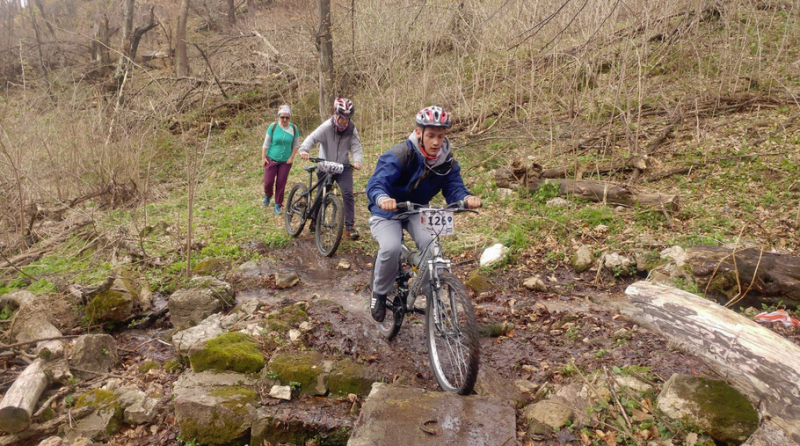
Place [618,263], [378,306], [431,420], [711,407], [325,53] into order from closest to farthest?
[711,407]
[431,420]
[378,306]
[618,263]
[325,53]

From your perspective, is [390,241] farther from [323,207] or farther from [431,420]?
[323,207]

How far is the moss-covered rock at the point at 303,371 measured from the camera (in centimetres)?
375

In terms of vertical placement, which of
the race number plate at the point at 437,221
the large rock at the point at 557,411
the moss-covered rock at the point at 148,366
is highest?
the race number plate at the point at 437,221

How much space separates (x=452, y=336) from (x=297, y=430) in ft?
4.44

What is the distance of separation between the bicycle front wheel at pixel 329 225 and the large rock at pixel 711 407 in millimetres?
4612

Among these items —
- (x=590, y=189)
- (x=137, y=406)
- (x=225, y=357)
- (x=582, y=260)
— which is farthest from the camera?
(x=590, y=189)

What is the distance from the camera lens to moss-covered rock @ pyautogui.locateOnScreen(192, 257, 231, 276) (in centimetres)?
641

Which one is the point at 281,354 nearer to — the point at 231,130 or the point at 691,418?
the point at 691,418

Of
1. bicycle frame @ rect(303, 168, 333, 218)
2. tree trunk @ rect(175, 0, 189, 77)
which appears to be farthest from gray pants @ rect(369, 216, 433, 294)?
tree trunk @ rect(175, 0, 189, 77)

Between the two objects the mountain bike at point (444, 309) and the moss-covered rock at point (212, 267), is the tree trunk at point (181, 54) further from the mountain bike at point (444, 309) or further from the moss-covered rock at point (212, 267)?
the mountain bike at point (444, 309)

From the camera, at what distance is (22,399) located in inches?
145

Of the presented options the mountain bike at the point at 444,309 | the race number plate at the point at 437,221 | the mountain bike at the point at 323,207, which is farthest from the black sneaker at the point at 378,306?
the mountain bike at the point at 323,207

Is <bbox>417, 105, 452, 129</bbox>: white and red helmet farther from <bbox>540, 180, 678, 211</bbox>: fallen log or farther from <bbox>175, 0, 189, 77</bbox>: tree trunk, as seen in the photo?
<bbox>175, 0, 189, 77</bbox>: tree trunk

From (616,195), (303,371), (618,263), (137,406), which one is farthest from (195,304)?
(616,195)
